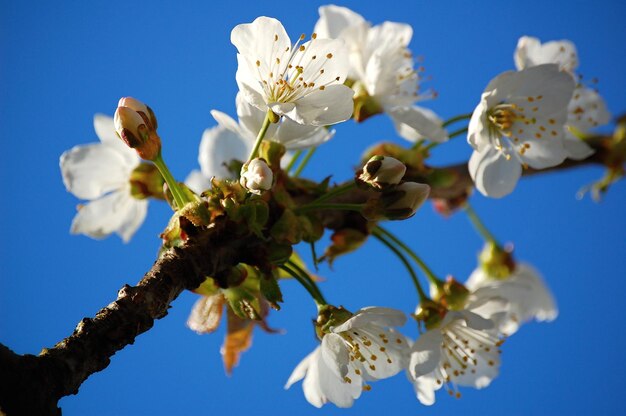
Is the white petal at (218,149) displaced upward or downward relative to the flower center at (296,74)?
upward

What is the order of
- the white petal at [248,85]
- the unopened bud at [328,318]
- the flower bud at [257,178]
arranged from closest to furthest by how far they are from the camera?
the flower bud at [257,178], the white petal at [248,85], the unopened bud at [328,318]

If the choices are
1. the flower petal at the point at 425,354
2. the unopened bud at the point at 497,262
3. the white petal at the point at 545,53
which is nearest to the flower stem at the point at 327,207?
the flower petal at the point at 425,354

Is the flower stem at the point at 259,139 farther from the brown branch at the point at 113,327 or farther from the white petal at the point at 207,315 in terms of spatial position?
the white petal at the point at 207,315

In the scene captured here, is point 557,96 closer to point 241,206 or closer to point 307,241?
point 307,241

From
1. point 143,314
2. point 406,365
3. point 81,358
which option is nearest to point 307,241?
point 406,365

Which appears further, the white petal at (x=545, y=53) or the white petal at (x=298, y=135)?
the white petal at (x=545, y=53)

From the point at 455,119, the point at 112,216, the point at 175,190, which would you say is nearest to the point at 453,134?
the point at 455,119

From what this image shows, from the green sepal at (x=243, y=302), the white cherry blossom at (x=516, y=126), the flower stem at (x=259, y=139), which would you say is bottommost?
the white cherry blossom at (x=516, y=126)
